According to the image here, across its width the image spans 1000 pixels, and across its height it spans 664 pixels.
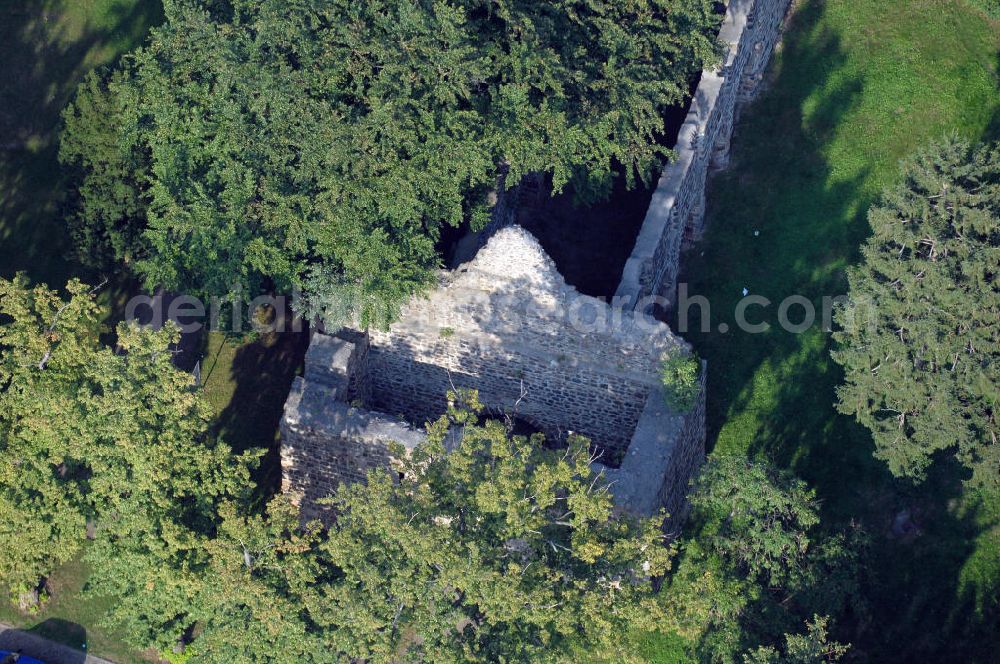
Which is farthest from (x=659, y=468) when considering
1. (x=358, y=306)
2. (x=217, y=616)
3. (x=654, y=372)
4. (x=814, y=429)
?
(x=217, y=616)

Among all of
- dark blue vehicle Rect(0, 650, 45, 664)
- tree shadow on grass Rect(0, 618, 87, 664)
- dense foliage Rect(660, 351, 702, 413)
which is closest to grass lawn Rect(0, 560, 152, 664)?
tree shadow on grass Rect(0, 618, 87, 664)

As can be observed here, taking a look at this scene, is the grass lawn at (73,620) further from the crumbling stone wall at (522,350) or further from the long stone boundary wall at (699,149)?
the long stone boundary wall at (699,149)

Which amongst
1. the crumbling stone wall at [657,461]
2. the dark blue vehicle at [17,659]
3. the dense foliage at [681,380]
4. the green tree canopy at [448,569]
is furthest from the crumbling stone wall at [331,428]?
the dark blue vehicle at [17,659]

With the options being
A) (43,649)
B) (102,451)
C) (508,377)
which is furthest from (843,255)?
(43,649)

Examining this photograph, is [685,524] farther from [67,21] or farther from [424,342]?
[67,21]

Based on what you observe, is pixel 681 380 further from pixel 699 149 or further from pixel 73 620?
pixel 73 620
